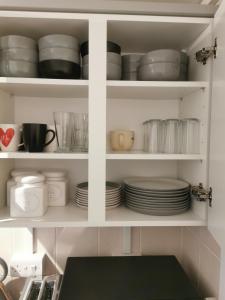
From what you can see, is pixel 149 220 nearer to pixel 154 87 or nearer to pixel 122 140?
pixel 122 140

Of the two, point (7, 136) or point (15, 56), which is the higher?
point (15, 56)

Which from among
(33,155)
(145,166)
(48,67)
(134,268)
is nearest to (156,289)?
(134,268)

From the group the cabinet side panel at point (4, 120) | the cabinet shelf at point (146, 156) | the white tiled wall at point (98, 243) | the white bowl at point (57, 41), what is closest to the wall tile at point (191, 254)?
the white tiled wall at point (98, 243)

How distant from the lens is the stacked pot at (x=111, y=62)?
2.88 feet

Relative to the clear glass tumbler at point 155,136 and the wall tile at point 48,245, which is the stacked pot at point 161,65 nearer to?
the clear glass tumbler at point 155,136

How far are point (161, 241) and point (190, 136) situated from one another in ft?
1.85

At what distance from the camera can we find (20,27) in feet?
2.89

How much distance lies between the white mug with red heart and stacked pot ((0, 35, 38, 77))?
18 cm

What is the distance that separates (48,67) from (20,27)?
19cm

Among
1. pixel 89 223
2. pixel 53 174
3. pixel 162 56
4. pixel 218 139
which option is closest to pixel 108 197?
pixel 89 223

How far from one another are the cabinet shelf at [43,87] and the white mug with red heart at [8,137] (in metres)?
0.15

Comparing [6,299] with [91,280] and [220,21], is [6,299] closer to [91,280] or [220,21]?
[91,280]

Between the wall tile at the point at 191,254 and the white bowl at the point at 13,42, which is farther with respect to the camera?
the wall tile at the point at 191,254

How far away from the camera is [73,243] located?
116cm
